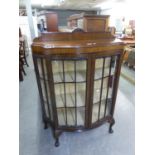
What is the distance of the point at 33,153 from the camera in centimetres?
162

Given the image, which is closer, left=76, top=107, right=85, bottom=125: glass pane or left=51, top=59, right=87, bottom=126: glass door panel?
left=51, top=59, right=87, bottom=126: glass door panel

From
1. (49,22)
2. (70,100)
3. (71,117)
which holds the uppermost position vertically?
(49,22)

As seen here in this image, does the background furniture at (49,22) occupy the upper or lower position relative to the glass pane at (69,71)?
upper

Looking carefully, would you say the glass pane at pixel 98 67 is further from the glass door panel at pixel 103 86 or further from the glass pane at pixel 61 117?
the glass pane at pixel 61 117

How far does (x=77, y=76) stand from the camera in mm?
1442

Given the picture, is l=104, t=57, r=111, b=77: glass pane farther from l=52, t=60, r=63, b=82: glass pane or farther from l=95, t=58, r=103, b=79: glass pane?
l=52, t=60, r=63, b=82: glass pane

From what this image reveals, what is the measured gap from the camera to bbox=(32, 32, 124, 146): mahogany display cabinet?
127cm

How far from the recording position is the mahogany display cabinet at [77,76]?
127 centimetres

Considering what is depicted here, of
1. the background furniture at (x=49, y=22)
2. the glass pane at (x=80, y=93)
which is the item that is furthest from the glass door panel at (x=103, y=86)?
the background furniture at (x=49, y=22)

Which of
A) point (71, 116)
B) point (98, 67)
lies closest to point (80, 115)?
point (71, 116)

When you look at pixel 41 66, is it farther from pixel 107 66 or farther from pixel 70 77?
pixel 107 66

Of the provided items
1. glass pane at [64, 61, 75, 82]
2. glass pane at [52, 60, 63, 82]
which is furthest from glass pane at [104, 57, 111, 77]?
glass pane at [52, 60, 63, 82]

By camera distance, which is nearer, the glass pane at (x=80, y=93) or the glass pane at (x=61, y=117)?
the glass pane at (x=80, y=93)
